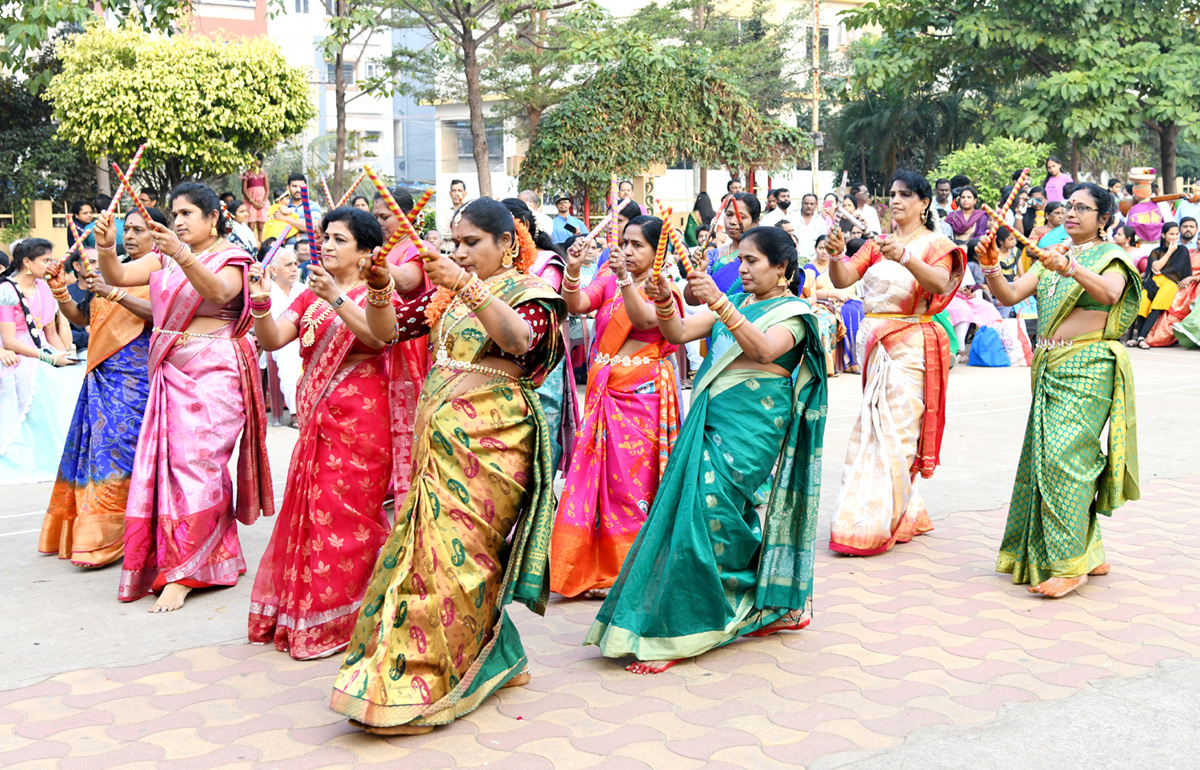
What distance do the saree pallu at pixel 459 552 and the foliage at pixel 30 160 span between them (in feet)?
58.0

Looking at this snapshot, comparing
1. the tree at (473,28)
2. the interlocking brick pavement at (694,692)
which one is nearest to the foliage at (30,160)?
the tree at (473,28)

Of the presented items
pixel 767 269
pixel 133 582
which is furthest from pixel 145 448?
pixel 767 269

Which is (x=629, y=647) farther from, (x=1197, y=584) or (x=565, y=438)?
(x=1197, y=584)

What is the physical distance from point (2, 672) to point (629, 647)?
93.4 inches

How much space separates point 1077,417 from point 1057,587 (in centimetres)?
→ 78

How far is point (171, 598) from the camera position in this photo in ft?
17.2

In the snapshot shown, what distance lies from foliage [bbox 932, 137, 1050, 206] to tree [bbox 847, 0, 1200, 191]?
332cm

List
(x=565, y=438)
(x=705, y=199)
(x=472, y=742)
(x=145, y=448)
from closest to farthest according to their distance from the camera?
(x=472, y=742), (x=145, y=448), (x=565, y=438), (x=705, y=199)

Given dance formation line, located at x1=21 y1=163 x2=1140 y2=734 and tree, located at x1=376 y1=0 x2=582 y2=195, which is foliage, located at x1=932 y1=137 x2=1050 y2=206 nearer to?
tree, located at x1=376 y1=0 x2=582 y2=195

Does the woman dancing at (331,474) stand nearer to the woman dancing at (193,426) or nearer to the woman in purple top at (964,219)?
the woman dancing at (193,426)

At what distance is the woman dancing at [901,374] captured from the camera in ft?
19.9

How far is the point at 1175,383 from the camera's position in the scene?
473 inches

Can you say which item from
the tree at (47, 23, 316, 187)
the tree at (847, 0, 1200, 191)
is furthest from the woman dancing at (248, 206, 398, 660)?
the tree at (847, 0, 1200, 191)

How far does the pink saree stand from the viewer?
5.34 metres
